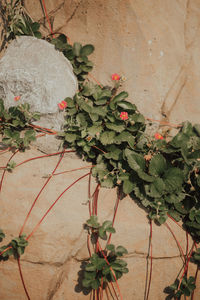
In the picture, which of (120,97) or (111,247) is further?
(120,97)

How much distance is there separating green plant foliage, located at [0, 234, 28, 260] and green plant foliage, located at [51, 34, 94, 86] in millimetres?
1862

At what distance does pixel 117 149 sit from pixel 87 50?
50.5 inches

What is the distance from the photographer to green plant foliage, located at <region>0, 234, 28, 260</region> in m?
1.74

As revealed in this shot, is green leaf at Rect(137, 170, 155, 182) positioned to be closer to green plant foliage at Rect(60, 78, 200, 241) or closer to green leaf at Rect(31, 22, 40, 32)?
green plant foliage at Rect(60, 78, 200, 241)

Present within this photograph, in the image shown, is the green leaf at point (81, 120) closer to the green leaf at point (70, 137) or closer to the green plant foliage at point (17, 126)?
the green leaf at point (70, 137)

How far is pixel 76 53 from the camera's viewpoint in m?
2.62

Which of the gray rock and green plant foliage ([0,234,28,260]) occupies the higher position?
the gray rock

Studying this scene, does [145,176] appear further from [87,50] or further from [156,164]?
[87,50]

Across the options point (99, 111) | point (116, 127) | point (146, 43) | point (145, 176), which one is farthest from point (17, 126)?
point (146, 43)

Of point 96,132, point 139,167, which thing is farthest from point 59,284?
point 96,132

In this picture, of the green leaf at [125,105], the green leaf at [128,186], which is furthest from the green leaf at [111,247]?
the green leaf at [125,105]

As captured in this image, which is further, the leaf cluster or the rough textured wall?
the rough textured wall

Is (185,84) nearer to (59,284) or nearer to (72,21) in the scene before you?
(72,21)

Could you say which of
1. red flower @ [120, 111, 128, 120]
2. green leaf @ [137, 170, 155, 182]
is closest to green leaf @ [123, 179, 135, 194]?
green leaf @ [137, 170, 155, 182]
